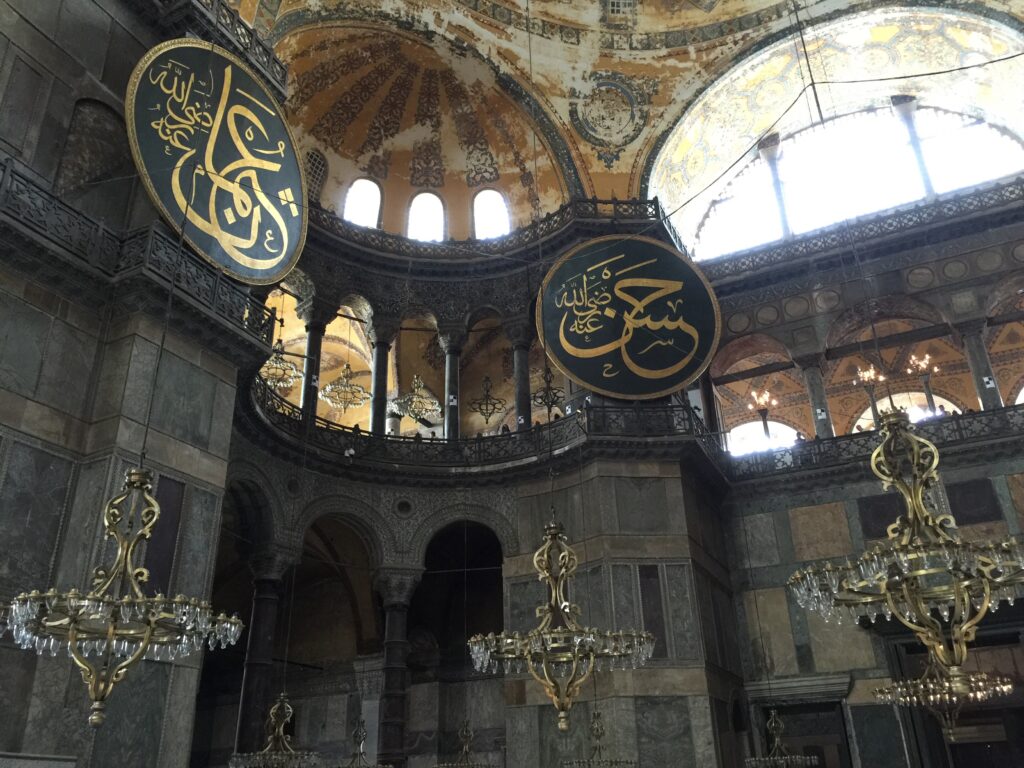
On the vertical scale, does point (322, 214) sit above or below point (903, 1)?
below

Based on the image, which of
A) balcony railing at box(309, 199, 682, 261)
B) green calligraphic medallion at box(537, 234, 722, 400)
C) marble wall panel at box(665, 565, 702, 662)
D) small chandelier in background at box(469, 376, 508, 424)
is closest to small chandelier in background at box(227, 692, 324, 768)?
marble wall panel at box(665, 565, 702, 662)

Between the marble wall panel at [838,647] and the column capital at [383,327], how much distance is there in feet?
22.2

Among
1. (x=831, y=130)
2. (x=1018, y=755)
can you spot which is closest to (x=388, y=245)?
(x=831, y=130)

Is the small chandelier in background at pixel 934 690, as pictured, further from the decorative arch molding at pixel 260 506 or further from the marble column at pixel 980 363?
the decorative arch molding at pixel 260 506

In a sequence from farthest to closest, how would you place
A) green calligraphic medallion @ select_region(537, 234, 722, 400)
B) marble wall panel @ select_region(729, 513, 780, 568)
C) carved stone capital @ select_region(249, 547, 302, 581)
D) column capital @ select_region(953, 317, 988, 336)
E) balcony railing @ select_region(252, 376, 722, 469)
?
column capital @ select_region(953, 317, 988, 336)
marble wall panel @ select_region(729, 513, 780, 568)
green calligraphic medallion @ select_region(537, 234, 722, 400)
balcony railing @ select_region(252, 376, 722, 469)
carved stone capital @ select_region(249, 547, 302, 581)

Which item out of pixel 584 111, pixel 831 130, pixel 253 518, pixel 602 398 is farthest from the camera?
pixel 831 130

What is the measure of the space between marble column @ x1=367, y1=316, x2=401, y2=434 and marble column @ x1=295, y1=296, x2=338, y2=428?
67 centimetres

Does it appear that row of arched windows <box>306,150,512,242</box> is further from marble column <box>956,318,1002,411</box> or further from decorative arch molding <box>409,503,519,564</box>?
marble column <box>956,318,1002,411</box>

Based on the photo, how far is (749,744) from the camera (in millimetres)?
10195

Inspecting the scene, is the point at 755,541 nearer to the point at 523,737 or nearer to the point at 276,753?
the point at 523,737

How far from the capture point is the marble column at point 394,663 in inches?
372

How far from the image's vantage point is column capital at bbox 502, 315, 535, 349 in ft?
39.5

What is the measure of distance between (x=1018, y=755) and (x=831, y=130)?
1015cm

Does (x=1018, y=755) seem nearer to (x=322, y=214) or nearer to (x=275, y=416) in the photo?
(x=275, y=416)
